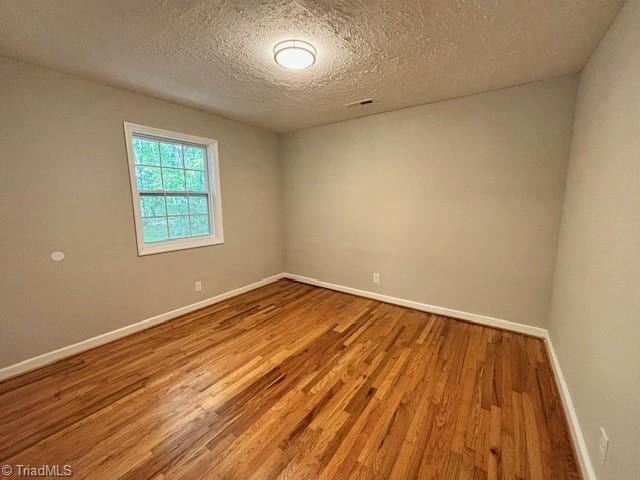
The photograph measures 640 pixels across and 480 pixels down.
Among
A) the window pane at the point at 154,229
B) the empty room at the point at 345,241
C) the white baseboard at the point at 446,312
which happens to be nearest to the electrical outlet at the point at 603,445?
the empty room at the point at 345,241

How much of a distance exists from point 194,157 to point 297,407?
10.1 feet

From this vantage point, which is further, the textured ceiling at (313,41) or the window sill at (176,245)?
the window sill at (176,245)

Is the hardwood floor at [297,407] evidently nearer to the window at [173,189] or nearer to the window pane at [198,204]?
the window at [173,189]

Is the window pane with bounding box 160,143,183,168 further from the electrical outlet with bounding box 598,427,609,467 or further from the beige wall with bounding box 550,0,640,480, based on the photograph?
the electrical outlet with bounding box 598,427,609,467

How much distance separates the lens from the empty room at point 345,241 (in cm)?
139

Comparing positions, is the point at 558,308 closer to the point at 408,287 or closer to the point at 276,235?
the point at 408,287

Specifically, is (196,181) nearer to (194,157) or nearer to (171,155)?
(194,157)

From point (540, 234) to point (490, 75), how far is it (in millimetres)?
1553

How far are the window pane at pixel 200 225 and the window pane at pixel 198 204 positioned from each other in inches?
2.7

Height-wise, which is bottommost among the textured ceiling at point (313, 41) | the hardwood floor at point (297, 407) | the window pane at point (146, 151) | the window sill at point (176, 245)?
the hardwood floor at point (297, 407)

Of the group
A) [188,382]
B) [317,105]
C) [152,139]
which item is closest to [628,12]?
[317,105]

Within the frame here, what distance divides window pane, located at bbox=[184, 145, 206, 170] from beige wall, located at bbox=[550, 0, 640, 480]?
3.74 m

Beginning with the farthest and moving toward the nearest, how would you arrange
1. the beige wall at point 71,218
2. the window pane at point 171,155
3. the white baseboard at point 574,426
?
the window pane at point 171,155, the beige wall at point 71,218, the white baseboard at point 574,426

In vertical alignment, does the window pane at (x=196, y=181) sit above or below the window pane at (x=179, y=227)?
above
